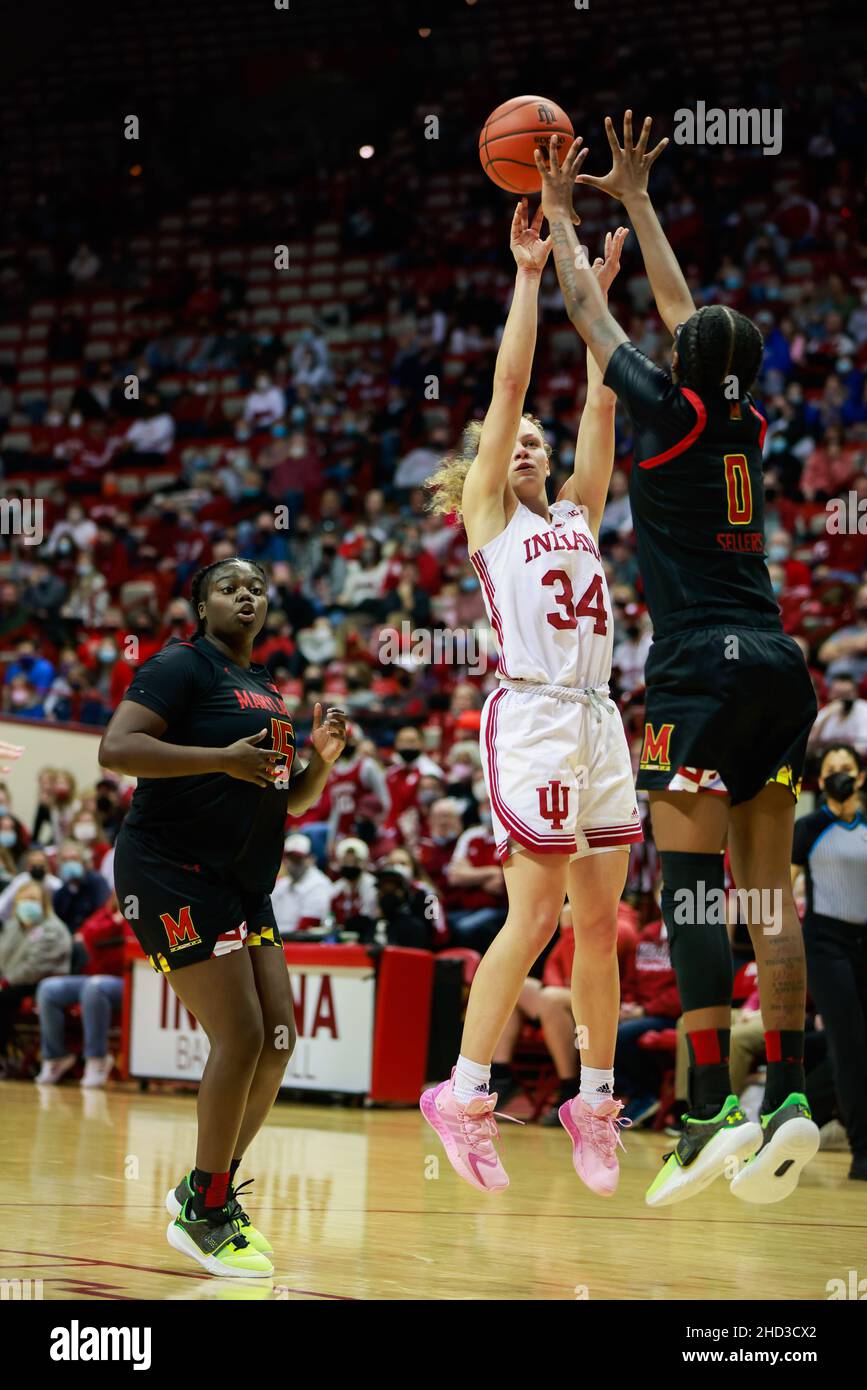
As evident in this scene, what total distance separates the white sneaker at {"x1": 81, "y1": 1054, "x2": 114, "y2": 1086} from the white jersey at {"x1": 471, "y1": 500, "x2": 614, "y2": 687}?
8188mm

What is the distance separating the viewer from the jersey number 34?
5.21m

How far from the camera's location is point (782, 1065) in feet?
15.1

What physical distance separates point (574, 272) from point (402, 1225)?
3349mm

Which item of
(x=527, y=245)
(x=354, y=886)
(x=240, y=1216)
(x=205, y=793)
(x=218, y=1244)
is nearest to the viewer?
Answer: (x=218, y=1244)

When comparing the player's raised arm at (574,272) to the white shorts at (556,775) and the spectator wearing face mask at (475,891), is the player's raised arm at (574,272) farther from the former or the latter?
the spectator wearing face mask at (475,891)

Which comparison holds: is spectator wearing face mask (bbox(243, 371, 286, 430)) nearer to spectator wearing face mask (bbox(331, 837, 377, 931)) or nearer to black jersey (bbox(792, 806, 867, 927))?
spectator wearing face mask (bbox(331, 837, 377, 931))

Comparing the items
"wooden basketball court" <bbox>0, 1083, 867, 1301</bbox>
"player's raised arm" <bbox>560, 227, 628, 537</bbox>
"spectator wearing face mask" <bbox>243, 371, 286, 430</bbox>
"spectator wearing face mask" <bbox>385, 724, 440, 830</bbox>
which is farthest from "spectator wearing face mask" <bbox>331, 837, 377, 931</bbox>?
"spectator wearing face mask" <bbox>243, 371, 286, 430</bbox>

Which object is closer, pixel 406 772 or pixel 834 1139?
pixel 834 1139

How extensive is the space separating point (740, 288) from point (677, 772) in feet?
53.2

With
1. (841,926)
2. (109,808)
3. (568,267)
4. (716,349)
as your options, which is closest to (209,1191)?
(716,349)

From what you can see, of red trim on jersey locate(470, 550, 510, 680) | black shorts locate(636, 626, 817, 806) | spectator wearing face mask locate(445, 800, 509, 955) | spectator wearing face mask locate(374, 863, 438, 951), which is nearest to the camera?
black shorts locate(636, 626, 817, 806)

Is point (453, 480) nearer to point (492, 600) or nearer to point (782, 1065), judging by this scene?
point (492, 600)

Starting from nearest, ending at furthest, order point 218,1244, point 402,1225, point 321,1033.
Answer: point 218,1244 → point 402,1225 → point 321,1033

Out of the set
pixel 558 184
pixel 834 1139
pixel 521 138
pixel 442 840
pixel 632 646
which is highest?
pixel 521 138
